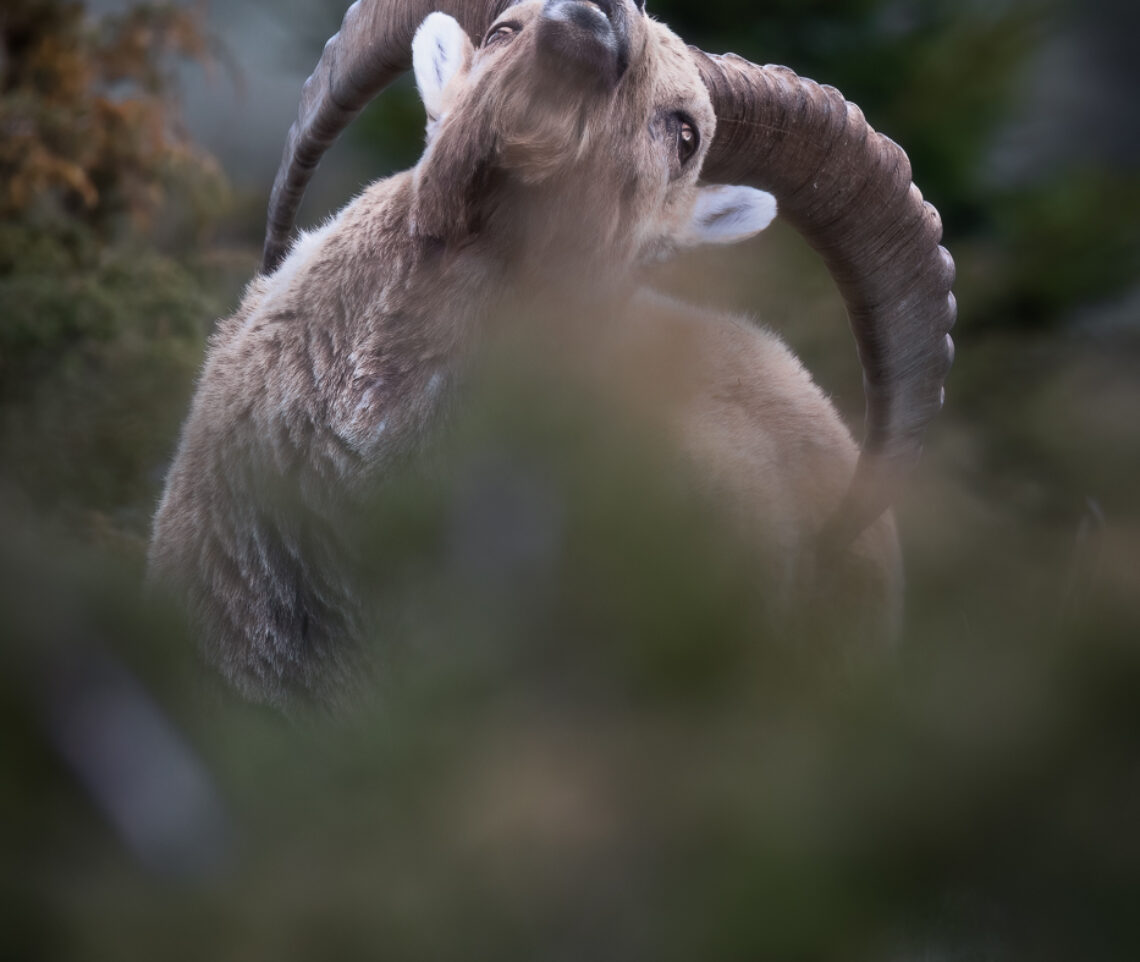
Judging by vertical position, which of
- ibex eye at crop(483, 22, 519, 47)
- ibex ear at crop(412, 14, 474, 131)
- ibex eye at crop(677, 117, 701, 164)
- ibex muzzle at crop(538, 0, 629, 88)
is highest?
ibex muzzle at crop(538, 0, 629, 88)

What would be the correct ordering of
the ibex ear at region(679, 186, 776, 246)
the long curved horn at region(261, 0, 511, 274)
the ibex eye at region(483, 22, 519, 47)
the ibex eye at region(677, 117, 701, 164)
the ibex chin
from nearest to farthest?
the ibex chin, the ibex eye at region(483, 22, 519, 47), the ibex eye at region(677, 117, 701, 164), the ibex ear at region(679, 186, 776, 246), the long curved horn at region(261, 0, 511, 274)

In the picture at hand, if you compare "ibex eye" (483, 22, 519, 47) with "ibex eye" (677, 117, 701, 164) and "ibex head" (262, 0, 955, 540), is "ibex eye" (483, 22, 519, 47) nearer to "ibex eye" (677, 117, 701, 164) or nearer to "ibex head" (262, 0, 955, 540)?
"ibex head" (262, 0, 955, 540)

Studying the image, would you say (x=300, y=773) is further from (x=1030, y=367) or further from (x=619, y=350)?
(x=1030, y=367)

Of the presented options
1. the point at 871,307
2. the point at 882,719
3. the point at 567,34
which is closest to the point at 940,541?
the point at 882,719

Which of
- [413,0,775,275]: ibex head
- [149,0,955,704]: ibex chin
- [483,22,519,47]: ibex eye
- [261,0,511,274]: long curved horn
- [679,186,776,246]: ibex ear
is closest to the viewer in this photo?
[413,0,775,275]: ibex head

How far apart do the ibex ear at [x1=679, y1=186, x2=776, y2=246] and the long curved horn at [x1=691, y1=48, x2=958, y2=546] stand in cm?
16

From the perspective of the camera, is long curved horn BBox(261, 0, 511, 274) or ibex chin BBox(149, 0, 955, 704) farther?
long curved horn BBox(261, 0, 511, 274)

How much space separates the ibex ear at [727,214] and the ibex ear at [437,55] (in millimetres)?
621

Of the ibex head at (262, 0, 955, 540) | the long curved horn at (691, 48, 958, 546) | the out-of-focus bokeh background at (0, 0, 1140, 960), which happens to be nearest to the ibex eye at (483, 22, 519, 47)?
the ibex head at (262, 0, 955, 540)

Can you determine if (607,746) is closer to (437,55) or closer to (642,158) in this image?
(642,158)

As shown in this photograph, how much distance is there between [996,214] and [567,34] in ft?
2.93

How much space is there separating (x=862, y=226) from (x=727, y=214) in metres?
0.45

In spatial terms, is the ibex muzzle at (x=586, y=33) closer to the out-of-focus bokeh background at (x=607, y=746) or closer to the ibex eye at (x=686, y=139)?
the ibex eye at (x=686, y=139)

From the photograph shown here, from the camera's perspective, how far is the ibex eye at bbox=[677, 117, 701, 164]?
253cm
